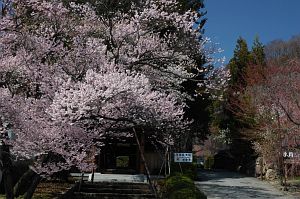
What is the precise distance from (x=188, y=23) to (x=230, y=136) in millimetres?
18520

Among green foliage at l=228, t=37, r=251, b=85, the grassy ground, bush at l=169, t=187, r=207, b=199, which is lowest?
the grassy ground

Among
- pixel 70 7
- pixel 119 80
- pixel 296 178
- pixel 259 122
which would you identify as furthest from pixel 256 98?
pixel 119 80

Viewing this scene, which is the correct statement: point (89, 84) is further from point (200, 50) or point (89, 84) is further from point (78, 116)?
point (200, 50)

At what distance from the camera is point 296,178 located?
21141 millimetres

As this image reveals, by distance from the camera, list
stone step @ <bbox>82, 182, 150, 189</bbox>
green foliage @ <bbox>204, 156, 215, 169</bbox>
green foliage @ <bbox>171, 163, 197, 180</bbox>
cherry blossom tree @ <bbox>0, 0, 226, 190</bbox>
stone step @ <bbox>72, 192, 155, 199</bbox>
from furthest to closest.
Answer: green foliage @ <bbox>204, 156, 215, 169</bbox> → green foliage @ <bbox>171, 163, 197, 180</bbox> → stone step @ <bbox>82, 182, 150, 189</bbox> → stone step @ <bbox>72, 192, 155, 199</bbox> → cherry blossom tree @ <bbox>0, 0, 226, 190</bbox>

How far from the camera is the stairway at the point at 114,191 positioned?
1340cm

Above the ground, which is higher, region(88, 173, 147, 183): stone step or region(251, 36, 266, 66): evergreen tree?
region(251, 36, 266, 66): evergreen tree

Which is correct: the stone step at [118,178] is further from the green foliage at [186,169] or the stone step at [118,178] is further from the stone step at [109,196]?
the green foliage at [186,169]

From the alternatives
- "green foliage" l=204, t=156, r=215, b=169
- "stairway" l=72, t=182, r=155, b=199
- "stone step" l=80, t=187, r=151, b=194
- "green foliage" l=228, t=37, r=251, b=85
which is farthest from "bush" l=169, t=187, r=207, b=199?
"green foliage" l=204, t=156, r=215, b=169

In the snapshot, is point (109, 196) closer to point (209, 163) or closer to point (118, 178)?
point (118, 178)

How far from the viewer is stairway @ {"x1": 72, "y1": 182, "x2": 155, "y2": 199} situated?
44.0 ft

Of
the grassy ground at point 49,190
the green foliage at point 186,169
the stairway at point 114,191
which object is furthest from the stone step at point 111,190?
the green foliage at point 186,169

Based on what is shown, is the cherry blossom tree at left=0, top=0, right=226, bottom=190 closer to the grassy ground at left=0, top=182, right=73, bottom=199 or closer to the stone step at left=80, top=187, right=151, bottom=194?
the stone step at left=80, top=187, right=151, bottom=194

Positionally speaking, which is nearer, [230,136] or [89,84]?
[89,84]
